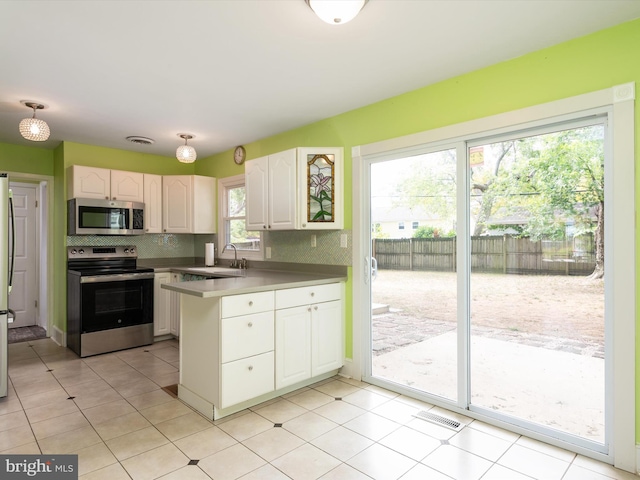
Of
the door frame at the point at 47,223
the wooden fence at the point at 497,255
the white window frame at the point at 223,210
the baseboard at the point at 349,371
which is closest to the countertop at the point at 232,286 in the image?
the wooden fence at the point at 497,255

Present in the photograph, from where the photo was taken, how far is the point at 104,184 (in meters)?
4.43

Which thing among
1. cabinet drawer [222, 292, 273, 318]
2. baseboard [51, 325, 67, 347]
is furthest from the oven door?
cabinet drawer [222, 292, 273, 318]

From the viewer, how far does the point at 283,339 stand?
2980 mm

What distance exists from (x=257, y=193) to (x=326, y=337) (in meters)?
1.61

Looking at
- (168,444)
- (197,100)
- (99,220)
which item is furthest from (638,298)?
(99,220)

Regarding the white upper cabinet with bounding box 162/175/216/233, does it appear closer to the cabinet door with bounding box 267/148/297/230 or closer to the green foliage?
the cabinet door with bounding box 267/148/297/230

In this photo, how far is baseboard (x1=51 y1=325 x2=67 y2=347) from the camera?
4.45m

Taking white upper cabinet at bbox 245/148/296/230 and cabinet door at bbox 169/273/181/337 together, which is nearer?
white upper cabinet at bbox 245/148/296/230

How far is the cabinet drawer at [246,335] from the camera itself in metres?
2.61

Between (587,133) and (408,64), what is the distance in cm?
119

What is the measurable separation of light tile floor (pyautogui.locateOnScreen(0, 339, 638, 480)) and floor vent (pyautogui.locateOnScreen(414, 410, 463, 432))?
51 millimetres

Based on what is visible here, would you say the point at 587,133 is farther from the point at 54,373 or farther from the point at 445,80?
the point at 54,373

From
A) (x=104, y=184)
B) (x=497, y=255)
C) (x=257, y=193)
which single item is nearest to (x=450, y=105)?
(x=497, y=255)

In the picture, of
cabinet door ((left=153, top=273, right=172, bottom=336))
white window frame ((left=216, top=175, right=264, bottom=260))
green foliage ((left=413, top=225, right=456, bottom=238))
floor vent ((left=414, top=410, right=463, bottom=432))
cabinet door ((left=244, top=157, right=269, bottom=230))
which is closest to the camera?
floor vent ((left=414, top=410, right=463, bottom=432))
